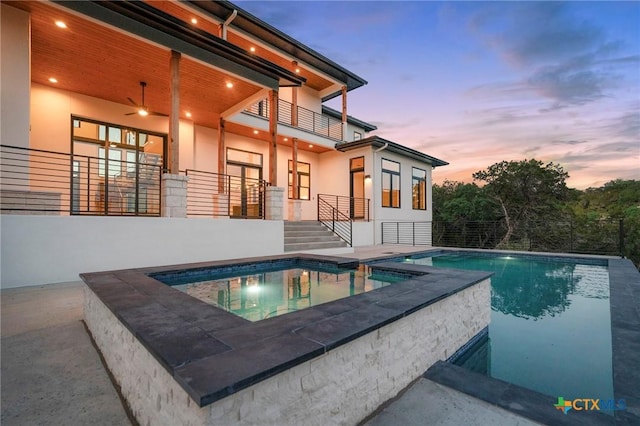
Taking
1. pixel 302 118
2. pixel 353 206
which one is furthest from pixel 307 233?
pixel 302 118

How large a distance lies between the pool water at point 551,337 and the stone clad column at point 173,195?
19.0ft

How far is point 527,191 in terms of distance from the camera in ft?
59.9

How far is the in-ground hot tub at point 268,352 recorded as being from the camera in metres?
1.28

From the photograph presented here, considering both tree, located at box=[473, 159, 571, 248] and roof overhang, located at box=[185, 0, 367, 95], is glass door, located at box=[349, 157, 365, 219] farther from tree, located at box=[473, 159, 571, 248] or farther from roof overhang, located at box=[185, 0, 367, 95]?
tree, located at box=[473, 159, 571, 248]

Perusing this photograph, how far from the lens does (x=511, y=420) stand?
1.80 meters

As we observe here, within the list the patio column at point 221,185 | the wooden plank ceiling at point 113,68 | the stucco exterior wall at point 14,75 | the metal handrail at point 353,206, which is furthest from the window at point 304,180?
the stucco exterior wall at point 14,75

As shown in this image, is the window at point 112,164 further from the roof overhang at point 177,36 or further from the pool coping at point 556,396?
the pool coping at point 556,396

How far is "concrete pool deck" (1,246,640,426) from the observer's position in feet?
5.57

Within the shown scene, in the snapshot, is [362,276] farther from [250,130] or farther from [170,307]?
[250,130]

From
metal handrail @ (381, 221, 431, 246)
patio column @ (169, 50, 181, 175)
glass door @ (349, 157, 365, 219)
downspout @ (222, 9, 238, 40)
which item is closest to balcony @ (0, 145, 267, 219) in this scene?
patio column @ (169, 50, 181, 175)

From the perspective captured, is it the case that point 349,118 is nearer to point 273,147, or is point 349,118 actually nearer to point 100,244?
point 273,147

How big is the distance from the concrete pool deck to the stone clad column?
3.28 m

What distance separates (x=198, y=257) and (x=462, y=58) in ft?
39.7

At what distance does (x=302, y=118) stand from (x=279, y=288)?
9638 mm
